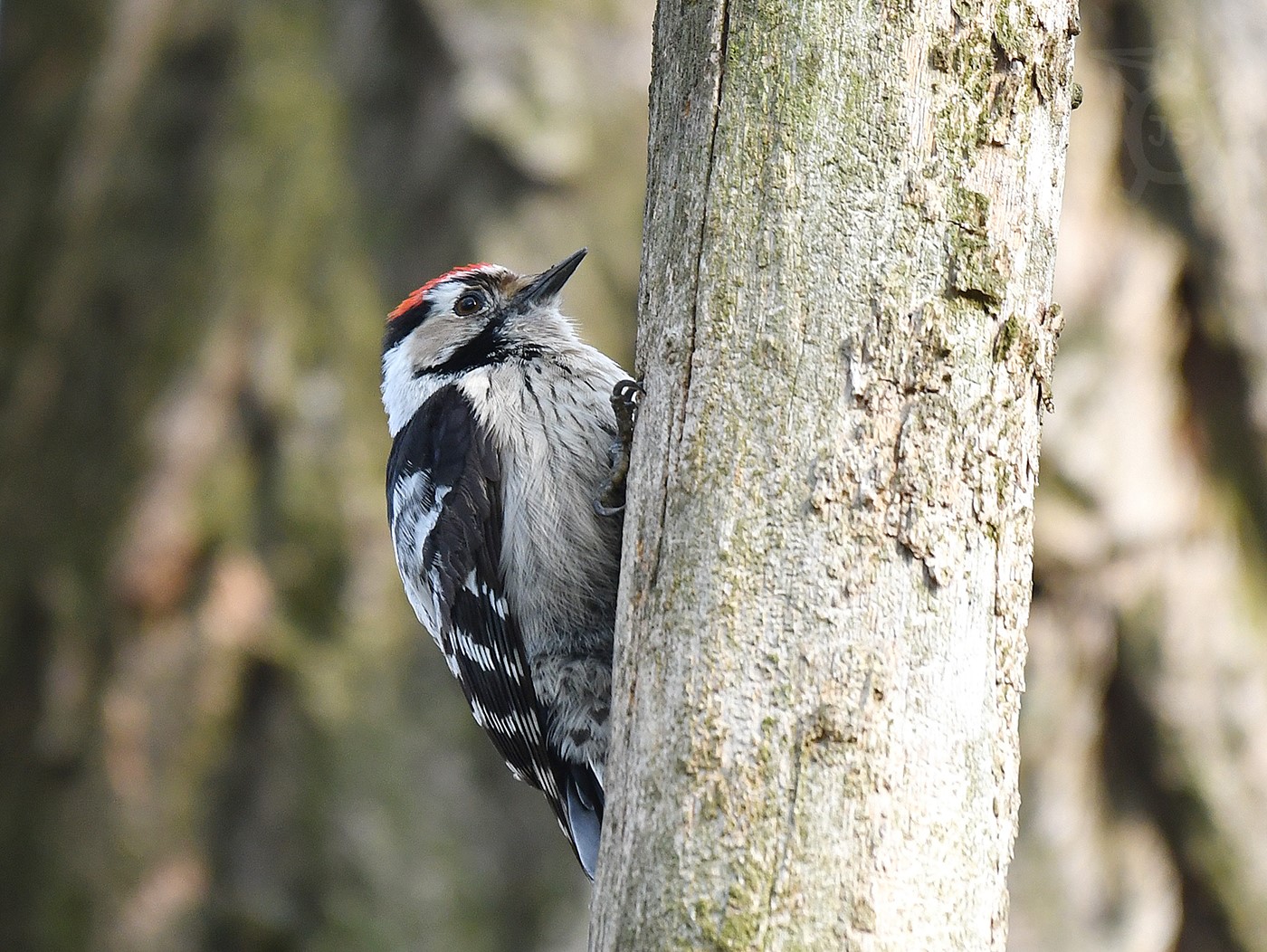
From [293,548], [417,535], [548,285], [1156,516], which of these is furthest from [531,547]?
[293,548]

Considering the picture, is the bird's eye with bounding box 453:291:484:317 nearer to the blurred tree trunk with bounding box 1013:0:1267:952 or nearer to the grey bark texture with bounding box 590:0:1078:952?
the grey bark texture with bounding box 590:0:1078:952

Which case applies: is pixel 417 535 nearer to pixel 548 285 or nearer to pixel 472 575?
pixel 472 575

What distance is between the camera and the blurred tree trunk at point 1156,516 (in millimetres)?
5406

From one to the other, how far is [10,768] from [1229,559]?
6183 millimetres

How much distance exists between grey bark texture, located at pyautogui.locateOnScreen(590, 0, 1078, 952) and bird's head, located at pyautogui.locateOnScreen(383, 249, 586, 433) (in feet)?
6.26

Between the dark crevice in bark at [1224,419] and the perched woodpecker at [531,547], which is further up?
the dark crevice in bark at [1224,419]

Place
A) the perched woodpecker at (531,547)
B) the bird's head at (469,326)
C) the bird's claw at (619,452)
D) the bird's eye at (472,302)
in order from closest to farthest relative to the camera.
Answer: the bird's claw at (619,452), the perched woodpecker at (531,547), the bird's head at (469,326), the bird's eye at (472,302)

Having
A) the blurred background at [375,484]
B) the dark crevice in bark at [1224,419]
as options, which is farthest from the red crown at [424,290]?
the dark crevice in bark at [1224,419]

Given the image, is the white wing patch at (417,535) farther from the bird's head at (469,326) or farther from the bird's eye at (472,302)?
the bird's eye at (472,302)

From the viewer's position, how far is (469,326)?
Result: 14.1 feet

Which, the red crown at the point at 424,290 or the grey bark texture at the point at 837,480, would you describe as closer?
the grey bark texture at the point at 837,480

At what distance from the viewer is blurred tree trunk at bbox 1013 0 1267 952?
5406 mm

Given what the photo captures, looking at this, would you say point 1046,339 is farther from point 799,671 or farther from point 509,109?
point 509,109

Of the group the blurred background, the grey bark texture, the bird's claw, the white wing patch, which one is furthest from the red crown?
the grey bark texture
